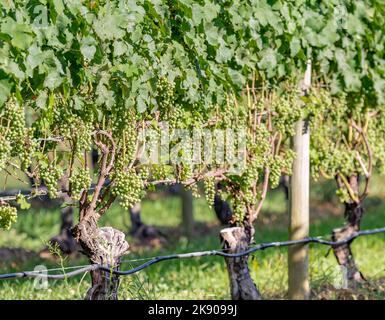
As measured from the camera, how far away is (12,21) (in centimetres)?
464

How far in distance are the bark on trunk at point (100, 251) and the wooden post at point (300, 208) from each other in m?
1.85

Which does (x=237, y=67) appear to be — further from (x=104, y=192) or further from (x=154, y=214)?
(x=154, y=214)

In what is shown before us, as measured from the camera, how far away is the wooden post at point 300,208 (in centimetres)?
699

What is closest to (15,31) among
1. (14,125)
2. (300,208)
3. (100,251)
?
(14,125)

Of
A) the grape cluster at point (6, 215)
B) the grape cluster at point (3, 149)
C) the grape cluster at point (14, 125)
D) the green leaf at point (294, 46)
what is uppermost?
the green leaf at point (294, 46)

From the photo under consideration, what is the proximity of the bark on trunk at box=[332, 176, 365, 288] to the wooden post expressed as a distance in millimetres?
1035


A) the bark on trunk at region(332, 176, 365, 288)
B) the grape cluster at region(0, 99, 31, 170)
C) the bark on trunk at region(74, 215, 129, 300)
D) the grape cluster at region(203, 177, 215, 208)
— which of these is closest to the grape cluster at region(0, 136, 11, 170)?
the grape cluster at region(0, 99, 31, 170)

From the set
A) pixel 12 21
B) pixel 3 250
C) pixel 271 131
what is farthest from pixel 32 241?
pixel 12 21

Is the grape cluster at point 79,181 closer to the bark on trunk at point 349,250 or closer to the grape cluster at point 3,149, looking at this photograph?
the grape cluster at point 3,149

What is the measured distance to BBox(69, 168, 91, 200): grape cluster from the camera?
5.46 m

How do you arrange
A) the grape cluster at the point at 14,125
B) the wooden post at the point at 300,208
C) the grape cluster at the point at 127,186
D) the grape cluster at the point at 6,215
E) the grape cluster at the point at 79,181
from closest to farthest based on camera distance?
the grape cluster at the point at 14,125
the grape cluster at the point at 6,215
the grape cluster at the point at 79,181
the grape cluster at the point at 127,186
the wooden post at the point at 300,208

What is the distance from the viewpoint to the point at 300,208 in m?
7.04

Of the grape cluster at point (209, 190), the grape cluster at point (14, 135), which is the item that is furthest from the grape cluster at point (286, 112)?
the grape cluster at point (14, 135)

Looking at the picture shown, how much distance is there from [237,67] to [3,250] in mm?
6479
